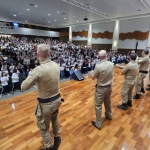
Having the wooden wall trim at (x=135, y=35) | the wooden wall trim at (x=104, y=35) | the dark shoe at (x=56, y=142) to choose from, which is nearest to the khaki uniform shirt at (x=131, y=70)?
the dark shoe at (x=56, y=142)

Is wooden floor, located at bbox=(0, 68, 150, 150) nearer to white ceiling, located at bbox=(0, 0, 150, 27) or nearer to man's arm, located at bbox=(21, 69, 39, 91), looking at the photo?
man's arm, located at bbox=(21, 69, 39, 91)

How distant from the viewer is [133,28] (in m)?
13.1

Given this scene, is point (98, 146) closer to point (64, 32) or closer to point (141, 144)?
point (141, 144)

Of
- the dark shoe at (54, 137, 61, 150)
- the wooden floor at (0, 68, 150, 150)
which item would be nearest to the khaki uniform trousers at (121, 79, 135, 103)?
the wooden floor at (0, 68, 150, 150)

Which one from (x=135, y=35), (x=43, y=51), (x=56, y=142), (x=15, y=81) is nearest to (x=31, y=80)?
(x=43, y=51)

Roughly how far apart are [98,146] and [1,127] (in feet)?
5.29

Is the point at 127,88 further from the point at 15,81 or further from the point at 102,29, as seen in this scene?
the point at 102,29

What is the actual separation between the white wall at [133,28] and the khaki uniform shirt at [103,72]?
41.8 feet

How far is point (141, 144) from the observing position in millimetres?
1900

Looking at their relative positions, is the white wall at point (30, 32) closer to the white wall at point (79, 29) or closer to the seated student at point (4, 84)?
the white wall at point (79, 29)

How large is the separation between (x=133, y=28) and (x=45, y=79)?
1417 cm

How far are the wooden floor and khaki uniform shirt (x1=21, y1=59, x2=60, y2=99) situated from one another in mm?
900

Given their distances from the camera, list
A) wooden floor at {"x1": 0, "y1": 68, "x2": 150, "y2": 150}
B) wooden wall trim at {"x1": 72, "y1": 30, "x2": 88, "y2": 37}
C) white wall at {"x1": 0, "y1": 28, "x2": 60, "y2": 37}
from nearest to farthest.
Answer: wooden floor at {"x1": 0, "y1": 68, "x2": 150, "y2": 150}, white wall at {"x1": 0, "y1": 28, "x2": 60, "y2": 37}, wooden wall trim at {"x1": 72, "y1": 30, "x2": 88, "y2": 37}

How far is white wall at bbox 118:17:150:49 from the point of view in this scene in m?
12.4
